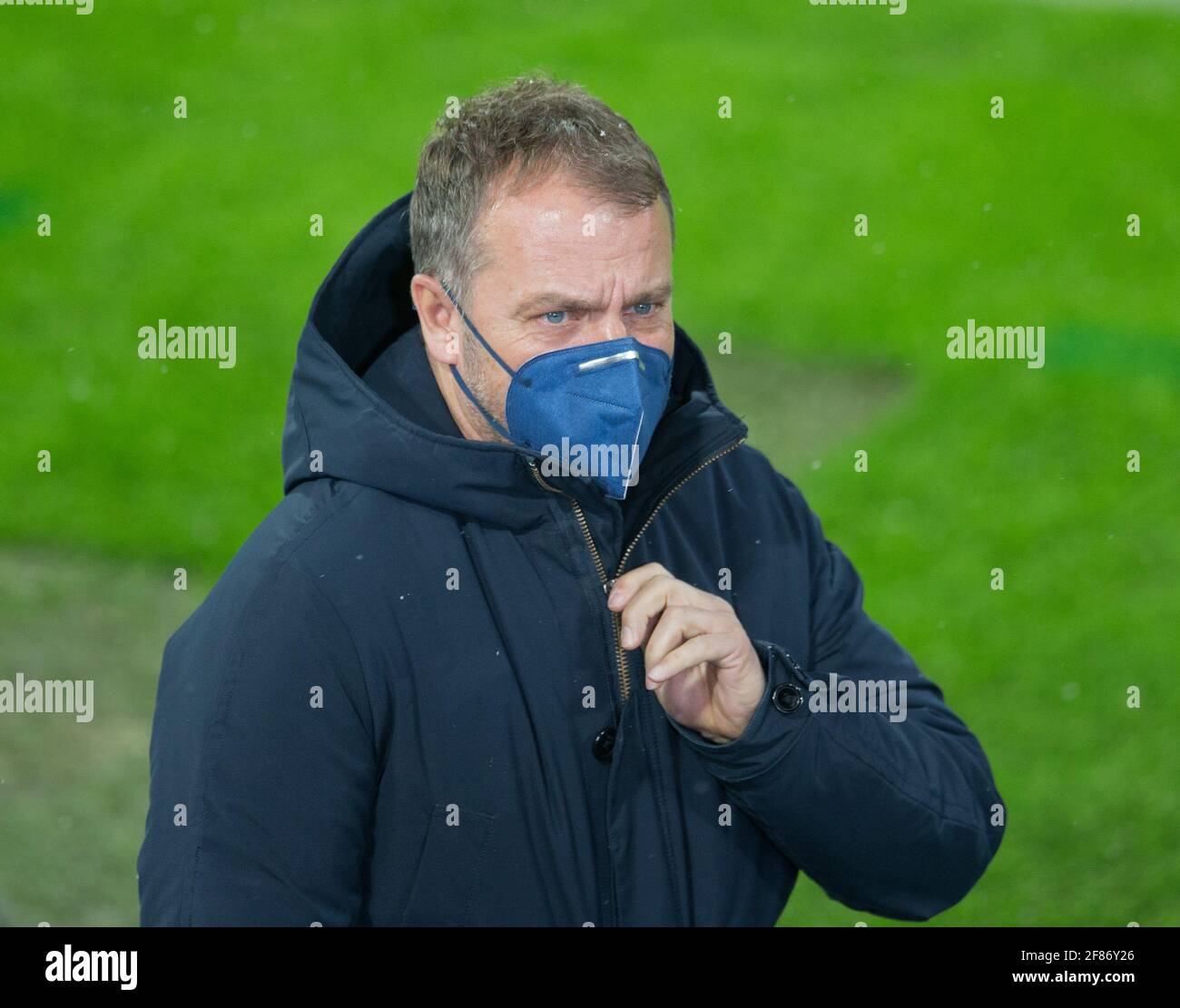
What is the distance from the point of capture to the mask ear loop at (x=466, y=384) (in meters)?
2.76

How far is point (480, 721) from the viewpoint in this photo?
2.58 meters

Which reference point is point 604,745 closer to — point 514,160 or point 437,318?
point 437,318

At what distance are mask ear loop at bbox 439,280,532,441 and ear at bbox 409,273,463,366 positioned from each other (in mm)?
11

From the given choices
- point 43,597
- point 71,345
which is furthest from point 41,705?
point 71,345

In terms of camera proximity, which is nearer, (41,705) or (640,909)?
(640,909)

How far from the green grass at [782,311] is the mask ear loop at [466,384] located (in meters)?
1.35

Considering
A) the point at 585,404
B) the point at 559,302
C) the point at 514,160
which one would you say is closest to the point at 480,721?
the point at 585,404

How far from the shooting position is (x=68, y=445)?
30.7 feet

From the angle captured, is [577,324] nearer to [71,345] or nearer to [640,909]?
[640,909]

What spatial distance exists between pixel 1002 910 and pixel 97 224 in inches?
369

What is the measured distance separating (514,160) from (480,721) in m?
0.89

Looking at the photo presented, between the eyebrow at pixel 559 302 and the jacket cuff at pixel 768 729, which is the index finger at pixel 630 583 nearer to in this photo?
the jacket cuff at pixel 768 729

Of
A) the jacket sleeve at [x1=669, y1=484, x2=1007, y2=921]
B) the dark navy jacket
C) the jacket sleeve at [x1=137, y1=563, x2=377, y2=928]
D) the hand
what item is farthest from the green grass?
the jacket sleeve at [x1=137, y1=563, x2=377, y2=928]

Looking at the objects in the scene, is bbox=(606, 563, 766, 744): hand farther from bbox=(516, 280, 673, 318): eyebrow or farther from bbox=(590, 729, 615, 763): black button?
bbox=(516, 280, 673, 318): eyebrow
